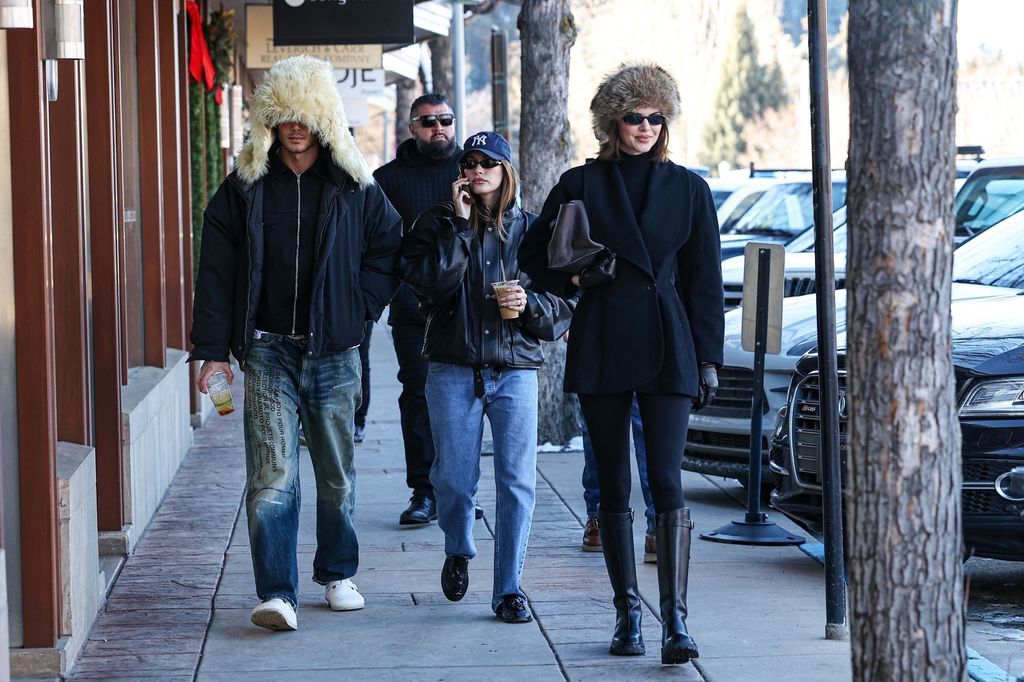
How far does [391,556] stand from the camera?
7180 millimetres

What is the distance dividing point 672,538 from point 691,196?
1.12m

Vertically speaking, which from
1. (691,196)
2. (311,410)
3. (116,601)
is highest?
(691,196)

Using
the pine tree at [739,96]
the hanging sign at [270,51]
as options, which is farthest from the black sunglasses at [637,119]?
the pine tree at [739,96]

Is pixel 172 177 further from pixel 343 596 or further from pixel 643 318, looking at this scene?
pixel 643 318

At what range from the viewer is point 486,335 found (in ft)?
19.2

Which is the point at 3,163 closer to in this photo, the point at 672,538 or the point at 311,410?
the point at 311,410

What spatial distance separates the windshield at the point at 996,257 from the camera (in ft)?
26.0

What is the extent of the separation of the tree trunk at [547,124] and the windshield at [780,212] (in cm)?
707

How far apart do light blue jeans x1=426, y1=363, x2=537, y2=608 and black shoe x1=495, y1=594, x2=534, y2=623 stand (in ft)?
0.08

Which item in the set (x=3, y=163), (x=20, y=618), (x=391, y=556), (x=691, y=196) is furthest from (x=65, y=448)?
(x=691, y=196)

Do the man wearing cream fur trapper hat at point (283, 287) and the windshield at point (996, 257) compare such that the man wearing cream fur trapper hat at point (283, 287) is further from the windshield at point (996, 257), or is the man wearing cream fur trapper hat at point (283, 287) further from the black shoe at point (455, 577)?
the windshield at point (996, 257)

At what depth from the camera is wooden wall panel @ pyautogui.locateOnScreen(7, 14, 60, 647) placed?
5062 mm

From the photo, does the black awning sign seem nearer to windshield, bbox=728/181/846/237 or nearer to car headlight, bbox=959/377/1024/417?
car headlight, bbox=959/377/1024/417

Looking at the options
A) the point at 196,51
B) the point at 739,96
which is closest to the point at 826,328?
the point at 196,51
